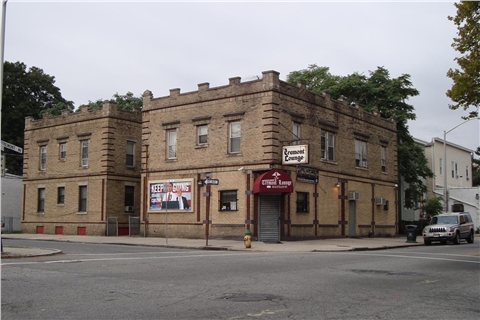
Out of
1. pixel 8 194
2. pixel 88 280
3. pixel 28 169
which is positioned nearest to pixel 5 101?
pixel 8 194

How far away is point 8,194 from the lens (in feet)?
154

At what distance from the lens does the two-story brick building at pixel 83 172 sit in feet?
121

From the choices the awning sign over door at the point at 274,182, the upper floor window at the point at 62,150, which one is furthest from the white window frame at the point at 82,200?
the awning sign over door at the point at 274,182

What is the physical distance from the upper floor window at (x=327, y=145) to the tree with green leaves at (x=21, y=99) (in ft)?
108

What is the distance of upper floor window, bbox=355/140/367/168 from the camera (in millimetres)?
36459

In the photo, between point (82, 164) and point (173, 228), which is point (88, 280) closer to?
point (173, 228)

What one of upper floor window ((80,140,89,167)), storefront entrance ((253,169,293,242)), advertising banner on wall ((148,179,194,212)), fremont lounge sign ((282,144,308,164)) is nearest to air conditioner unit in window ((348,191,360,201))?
storefront entrance ((253,169,293,242))

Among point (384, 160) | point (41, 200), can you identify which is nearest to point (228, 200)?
point (384, 160)

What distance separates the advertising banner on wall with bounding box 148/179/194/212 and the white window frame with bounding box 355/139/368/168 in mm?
12165

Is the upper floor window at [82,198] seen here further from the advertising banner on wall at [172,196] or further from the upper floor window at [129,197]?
the advertising banner on wall at [172,196]

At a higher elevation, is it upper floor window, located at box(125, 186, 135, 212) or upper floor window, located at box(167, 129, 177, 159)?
upper floor window, located at box(167, 129, 177, 159)

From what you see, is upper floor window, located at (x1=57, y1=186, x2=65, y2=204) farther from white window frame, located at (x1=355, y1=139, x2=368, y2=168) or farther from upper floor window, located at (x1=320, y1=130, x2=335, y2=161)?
white window frame, located at (x1=355, y1=139, x2=368, y2=168)

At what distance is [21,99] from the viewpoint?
5850 centimetres

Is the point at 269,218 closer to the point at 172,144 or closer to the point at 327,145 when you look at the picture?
the point at 327,145
